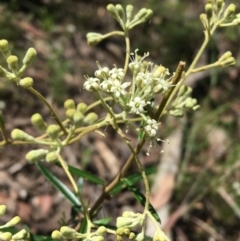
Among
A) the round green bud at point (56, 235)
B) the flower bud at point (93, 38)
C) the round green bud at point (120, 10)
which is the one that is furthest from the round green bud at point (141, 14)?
the round green bud at point (56, 235)

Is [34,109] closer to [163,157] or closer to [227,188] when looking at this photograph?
[163,157]

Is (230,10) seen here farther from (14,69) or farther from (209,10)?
(14,69)

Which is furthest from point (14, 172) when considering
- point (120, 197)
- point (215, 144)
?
point (215, 144)

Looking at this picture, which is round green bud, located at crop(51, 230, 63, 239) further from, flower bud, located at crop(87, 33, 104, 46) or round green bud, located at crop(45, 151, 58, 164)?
flower bud, located at crop(87, 33, 104, 46)

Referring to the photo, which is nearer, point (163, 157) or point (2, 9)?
point (163, 157)

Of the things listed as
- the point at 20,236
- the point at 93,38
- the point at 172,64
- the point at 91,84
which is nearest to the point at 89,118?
the point at 91,84

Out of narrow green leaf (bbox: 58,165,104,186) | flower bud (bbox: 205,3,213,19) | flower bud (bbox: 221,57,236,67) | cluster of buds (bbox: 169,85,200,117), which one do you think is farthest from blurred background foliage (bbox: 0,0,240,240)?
flower bud (bbox: 205,3,213,19)

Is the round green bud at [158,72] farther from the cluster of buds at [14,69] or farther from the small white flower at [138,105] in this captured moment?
the cluster of buds at [14,69]

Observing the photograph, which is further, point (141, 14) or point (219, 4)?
point (141, 14)
